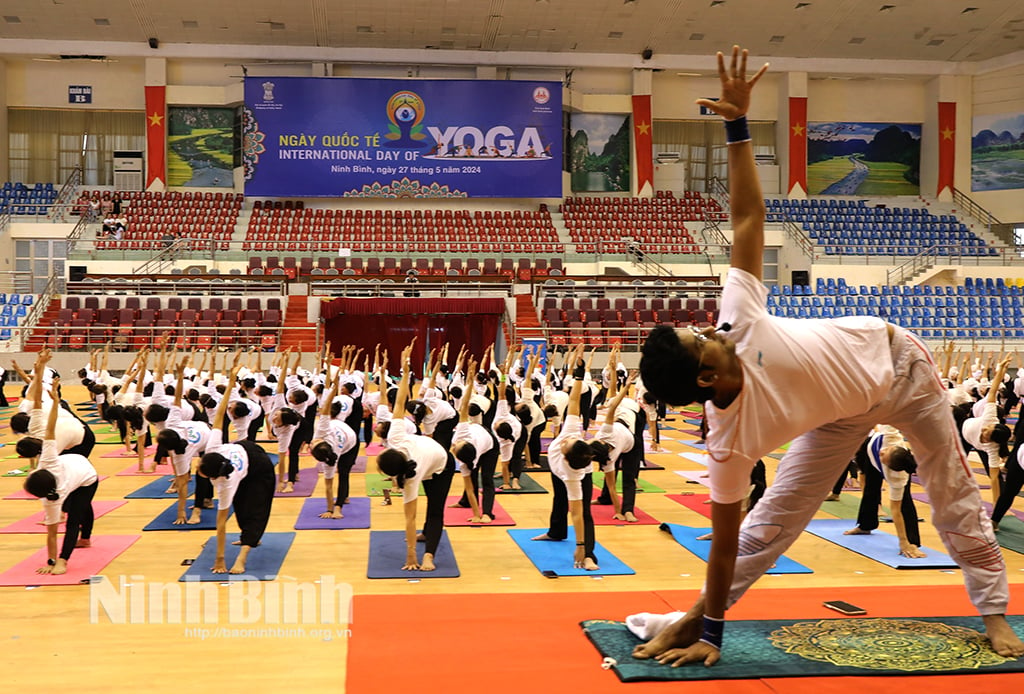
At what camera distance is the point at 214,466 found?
5.95 metres

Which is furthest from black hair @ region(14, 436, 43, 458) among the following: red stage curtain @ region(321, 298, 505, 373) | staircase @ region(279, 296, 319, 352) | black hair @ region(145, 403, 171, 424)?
red stage curtain @ region(321, 298, 505, 373)

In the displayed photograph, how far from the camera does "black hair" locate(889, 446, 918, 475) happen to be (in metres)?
6.24

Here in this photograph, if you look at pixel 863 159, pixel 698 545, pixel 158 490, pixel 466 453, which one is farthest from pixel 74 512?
pixel 863 159

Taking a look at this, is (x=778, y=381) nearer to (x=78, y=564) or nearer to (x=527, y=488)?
(x=78, y=564)

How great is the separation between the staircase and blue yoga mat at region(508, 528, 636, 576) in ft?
44.6

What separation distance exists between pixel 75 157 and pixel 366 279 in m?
17.4

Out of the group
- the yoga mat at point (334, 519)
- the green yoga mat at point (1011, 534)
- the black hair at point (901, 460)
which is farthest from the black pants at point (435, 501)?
the green yoga mat at point (1011, 534)

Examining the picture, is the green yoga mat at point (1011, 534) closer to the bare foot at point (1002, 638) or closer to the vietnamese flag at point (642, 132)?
the bare foot at point (1002, 638)

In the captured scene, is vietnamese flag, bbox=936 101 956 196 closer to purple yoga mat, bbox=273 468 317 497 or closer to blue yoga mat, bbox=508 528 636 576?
purple yoga mat, bbox=273 468 317 497

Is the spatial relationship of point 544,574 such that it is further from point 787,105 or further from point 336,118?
point 787,105

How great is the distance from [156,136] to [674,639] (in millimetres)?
32035

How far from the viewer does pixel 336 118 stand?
2988 centimetres

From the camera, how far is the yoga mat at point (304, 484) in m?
9.30

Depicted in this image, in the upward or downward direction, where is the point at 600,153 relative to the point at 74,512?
upward
